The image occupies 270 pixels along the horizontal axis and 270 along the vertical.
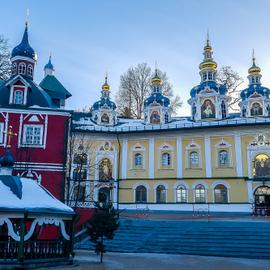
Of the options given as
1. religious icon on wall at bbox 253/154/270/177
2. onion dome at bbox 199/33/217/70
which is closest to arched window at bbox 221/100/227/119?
onion dome at bbox 199/33/217/70

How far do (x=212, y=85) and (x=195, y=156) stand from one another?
6888mm

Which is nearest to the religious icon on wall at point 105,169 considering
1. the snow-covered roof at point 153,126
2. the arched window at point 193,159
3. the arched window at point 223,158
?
the snow-covered roof at point 153,126

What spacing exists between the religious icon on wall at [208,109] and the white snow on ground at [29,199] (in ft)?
70.0

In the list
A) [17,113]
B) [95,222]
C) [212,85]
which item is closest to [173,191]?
[212,85]

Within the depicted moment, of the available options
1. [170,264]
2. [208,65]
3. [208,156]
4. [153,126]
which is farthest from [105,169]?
[170,264]

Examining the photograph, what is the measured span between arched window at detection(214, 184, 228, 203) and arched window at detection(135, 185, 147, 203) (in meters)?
6.26

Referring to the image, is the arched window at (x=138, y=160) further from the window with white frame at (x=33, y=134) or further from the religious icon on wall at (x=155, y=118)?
the window with white frame at (x=33, y=134)

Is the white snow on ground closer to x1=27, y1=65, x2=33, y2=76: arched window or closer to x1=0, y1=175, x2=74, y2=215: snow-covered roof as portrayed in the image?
x1=0, y1=175, x2=74, y2=215: snow-covered roof

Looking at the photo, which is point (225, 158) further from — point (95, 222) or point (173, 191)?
point (95, 222)

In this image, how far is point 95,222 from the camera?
Result: 1517 cm

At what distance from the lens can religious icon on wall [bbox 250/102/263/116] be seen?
3173 centimetres

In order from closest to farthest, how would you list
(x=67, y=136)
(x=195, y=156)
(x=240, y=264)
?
(x=240, y=264), (x=67, y=136), (x=195, y=156)

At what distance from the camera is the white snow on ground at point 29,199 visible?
41.2ft

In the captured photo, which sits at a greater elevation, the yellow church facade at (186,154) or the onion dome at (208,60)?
the onion dome at (208,60)
